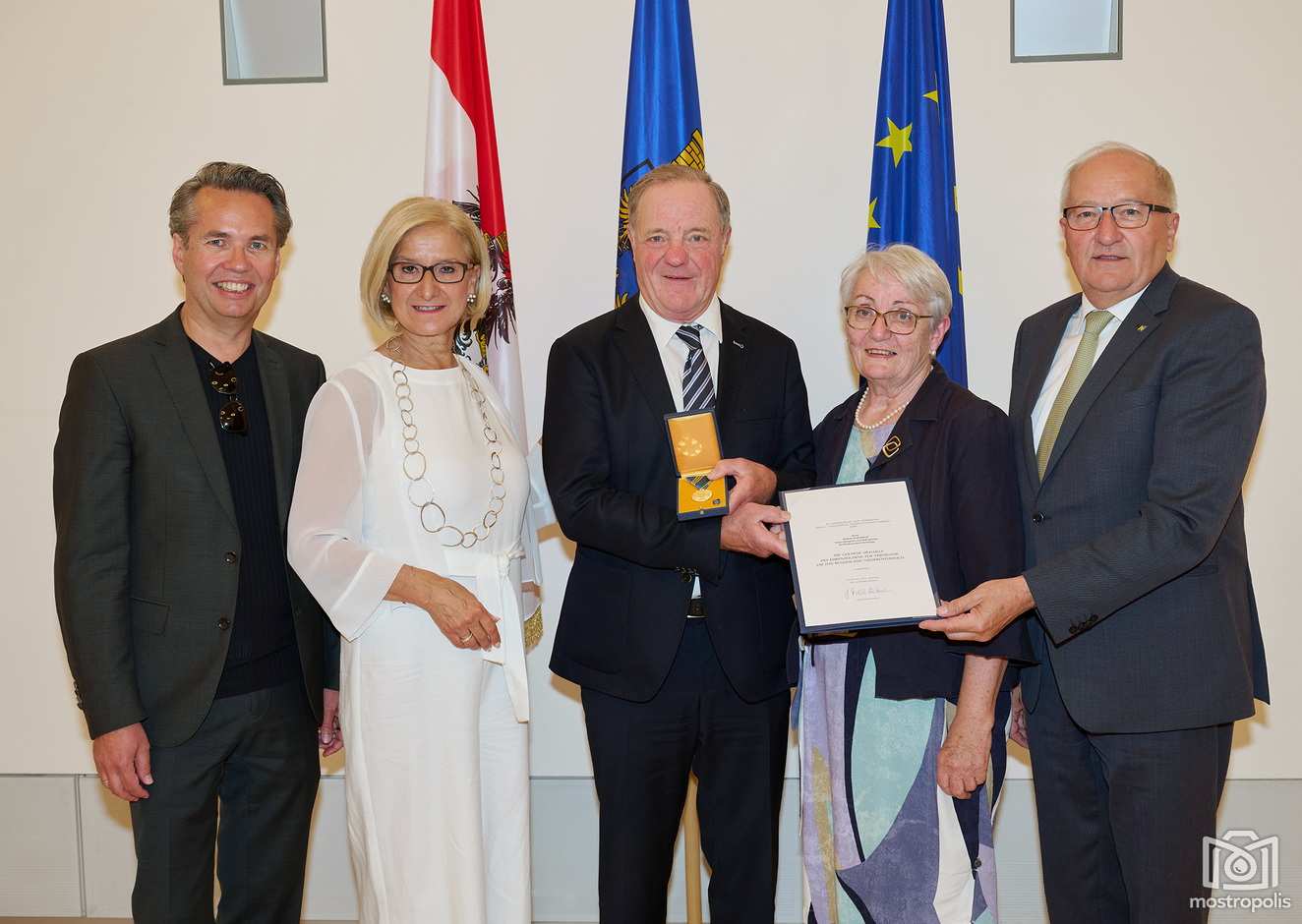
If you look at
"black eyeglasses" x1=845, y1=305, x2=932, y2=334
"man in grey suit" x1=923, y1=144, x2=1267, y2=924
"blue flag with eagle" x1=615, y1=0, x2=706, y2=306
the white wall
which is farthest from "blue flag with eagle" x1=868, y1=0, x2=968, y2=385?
"black eyeglasses" x1=845, y1=305, x2=932, y2=334

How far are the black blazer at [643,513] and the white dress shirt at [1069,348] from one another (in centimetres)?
61

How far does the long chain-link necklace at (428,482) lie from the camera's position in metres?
2.40

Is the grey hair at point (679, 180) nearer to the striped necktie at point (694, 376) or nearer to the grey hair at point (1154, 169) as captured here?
the striped necktie at point (694, 376)

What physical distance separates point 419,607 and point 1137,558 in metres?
1.64

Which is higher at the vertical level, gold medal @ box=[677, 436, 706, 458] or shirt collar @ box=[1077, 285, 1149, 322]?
shirt collar @ box=[1077, 285, 1149, 322]

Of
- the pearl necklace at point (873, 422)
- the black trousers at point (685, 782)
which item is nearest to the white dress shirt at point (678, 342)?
the pearl necklace at point (873, 422)

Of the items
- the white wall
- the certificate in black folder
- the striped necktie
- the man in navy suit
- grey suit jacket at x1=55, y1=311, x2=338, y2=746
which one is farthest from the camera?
the white wall

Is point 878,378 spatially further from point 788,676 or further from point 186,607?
point 186,607

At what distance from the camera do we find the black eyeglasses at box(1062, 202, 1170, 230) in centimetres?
249

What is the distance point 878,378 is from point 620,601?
33.9 inches

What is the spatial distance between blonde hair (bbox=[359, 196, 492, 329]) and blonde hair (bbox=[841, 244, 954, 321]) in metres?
0.99

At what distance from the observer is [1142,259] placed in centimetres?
250

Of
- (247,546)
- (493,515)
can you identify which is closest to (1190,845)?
(493,515)

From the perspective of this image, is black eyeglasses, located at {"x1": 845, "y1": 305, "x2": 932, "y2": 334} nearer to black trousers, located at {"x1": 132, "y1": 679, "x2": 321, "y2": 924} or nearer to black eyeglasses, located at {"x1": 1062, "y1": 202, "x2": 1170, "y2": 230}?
black eyeglasses, located at {"x1": 1062, "y1": 202, "x2": 1170, "y2": 230}
